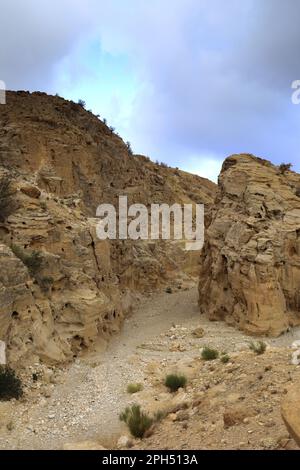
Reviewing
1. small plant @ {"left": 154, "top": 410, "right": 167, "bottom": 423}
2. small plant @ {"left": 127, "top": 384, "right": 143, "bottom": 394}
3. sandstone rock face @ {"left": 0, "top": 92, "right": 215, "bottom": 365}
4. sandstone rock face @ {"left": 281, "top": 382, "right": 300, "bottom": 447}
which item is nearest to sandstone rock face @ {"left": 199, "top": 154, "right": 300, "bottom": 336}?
sandstone rock face @ {"left": 0, "top": 92, "right": 215, "bottom": 365}

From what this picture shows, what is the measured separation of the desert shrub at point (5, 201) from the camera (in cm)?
1579

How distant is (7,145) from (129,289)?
392 inches

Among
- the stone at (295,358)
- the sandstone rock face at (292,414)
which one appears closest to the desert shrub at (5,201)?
→ the stone at (295,358)

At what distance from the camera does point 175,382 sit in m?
11.3

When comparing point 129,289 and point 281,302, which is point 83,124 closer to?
point 129,289

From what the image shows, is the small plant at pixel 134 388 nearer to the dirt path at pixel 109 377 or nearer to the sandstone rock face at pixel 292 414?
the dirt path at pixel 109 377

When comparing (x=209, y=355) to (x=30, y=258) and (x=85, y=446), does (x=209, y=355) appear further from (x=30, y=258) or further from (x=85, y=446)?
(x=85, y=446)

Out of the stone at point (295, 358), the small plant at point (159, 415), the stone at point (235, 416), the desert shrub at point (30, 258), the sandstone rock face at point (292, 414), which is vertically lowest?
the small plant at point (159, 415)

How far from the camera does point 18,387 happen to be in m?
11.0

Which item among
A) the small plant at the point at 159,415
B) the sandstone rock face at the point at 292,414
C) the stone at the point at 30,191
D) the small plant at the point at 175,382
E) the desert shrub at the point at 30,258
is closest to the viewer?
the sandstone rock face at the point at 292,414

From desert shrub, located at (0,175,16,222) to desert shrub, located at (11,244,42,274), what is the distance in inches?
51.4

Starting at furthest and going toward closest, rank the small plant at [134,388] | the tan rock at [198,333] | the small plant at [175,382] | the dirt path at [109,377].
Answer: the tan rock at [198,333]
the small plant at [134,388]
the small plant at [175,382]
the dirt path at [109,377]

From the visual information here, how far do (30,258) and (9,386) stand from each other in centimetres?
486

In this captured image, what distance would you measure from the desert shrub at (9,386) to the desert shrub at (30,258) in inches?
160
